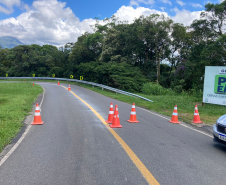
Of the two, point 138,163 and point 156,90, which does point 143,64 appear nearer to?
point 156,90

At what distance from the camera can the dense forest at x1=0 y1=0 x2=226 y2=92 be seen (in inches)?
870

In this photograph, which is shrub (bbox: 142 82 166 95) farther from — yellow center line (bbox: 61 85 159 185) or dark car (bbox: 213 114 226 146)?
yellow center line (bbox: 61 85 159 185)

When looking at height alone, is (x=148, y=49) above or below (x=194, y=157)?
above

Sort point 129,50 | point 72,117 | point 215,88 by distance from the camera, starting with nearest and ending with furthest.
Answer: point 72,117 < point 215,88 < point 129,50

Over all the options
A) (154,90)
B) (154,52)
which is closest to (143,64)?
(154,52)

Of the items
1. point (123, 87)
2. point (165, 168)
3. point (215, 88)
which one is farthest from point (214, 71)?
point (123, 87)

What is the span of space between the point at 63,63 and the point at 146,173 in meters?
56.5

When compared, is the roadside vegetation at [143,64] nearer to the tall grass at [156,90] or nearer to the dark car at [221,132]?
the tall grass at [156,90]

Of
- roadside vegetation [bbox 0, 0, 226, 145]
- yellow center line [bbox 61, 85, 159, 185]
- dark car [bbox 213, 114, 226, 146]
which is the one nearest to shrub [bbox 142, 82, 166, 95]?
roadside vegetation [bbox 0, 0, 226, 145]

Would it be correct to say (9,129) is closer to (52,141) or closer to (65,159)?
(52,141)

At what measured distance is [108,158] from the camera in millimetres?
4891

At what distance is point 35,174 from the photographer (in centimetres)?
410

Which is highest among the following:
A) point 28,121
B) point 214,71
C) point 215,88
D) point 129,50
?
point 129,50

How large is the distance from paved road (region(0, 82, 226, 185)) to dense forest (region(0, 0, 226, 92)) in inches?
600
